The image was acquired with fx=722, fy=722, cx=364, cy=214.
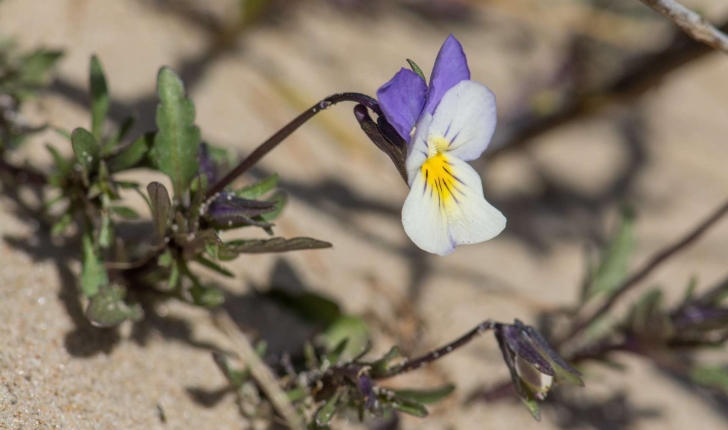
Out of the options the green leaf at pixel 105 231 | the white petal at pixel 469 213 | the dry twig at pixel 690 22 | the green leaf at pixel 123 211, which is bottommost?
the green leaf at pixel 105 231

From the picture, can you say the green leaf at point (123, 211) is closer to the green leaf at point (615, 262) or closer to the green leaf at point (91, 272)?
the green leaf at point (91, 272)

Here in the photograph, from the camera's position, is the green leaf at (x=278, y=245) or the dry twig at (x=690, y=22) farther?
the dry twig at (x=690, y=22)

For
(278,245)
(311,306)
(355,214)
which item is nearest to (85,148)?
(278,245)

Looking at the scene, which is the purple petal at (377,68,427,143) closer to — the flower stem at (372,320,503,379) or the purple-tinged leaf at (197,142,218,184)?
the flower stem at (372,320,503,379)

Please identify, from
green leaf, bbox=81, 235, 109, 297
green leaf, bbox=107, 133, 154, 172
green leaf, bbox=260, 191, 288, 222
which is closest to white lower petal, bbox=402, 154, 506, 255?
green leaf, bbox=260, 191, 288, 222

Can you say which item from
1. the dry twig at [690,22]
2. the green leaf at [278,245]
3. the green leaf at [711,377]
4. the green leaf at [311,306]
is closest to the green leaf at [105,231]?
the green leaf at [278,245]

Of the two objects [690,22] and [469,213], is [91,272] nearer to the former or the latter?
[469,213]

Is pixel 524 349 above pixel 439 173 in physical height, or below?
below
